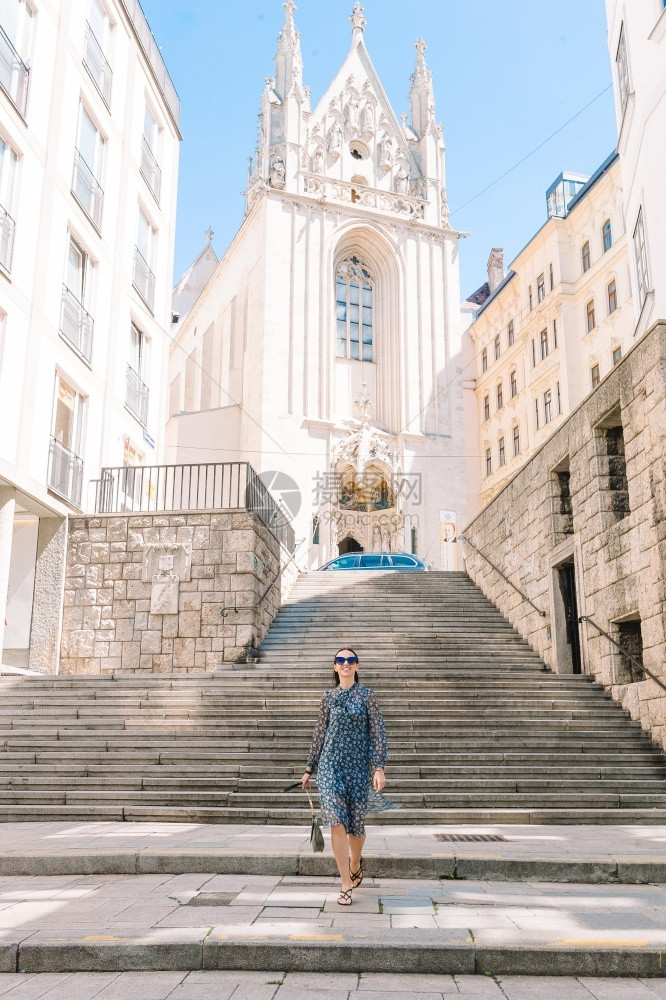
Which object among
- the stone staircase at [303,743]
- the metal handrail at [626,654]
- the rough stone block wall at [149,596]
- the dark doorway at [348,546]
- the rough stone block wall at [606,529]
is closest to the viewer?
the stone staircase at [303,743]

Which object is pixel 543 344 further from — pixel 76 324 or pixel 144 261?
pixel 76 324

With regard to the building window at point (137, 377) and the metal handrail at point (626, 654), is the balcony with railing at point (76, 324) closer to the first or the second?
the building window at point (137, 377)

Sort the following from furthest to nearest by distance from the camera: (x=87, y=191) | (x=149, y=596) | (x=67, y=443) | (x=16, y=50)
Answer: (x=87, y=191) < (x=67, y=443) < (x=149, y=596) < (x=16, y=50)

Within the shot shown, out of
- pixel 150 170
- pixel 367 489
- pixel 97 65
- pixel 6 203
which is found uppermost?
pixel 97 65

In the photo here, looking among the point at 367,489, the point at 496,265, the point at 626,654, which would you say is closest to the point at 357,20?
the point at 496,265

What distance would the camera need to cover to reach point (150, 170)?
21.8 metres

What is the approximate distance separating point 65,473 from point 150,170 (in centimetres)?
933

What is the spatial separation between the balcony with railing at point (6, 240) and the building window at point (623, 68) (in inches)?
402

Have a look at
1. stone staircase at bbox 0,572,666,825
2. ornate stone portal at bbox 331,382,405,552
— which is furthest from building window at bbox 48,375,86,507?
ornate stone portal at bbox 331,382,405,552

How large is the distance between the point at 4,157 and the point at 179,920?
13.4 metres

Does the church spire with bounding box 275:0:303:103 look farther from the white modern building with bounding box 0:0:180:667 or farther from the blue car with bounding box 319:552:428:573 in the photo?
the blue car with bounding box 319:552:428:573

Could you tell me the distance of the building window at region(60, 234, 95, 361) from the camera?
55.0ft

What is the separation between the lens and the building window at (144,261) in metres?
20.8

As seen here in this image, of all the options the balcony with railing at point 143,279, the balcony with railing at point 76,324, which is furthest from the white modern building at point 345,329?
the balcony with railing at point 76,324
